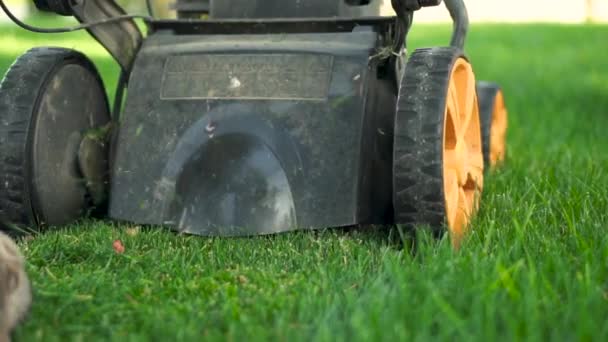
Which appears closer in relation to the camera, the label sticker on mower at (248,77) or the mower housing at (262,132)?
the mower housing at (262,132)

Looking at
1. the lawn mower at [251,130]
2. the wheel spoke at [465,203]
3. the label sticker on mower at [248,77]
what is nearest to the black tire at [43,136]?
the lawn mower at [251,130]

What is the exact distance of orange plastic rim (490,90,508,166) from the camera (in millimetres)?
3895

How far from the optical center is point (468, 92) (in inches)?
108

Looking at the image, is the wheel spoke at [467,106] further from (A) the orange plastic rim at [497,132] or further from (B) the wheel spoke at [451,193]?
(A) the orange plastic rim at [497,132]

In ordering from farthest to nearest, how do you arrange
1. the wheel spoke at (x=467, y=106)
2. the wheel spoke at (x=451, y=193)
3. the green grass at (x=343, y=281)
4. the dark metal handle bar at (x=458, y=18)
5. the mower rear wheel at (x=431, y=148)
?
1. the dark metal handle bar at (x=458, y=18)
2. the wheel spoke at (x=467, y=106)
3. the wheel spoke at (x=451, y=193)
4. the mower rear wheel at (x=431, y=148)
5. the green grass at (x=343, y=281)

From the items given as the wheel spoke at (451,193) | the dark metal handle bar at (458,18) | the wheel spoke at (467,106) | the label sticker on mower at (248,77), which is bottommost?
the wheel spoke at (451,193)

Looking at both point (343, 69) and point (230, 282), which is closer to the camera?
point (230, 282)

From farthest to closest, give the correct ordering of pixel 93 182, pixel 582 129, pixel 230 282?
pixel 582 129, pixel 93 182, pixel 230 282

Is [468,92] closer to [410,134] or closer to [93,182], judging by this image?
[410,134]

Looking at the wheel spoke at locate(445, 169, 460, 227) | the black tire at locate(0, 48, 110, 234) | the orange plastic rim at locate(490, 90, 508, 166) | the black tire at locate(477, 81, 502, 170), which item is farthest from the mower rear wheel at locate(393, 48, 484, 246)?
the orange plastic rim at locate(490, 90, 508, 166)

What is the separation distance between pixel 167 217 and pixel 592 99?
15.4 feet

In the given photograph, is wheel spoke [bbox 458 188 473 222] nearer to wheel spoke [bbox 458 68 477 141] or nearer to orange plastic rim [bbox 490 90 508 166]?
wheel spoke [bbox 458 68 477 141]

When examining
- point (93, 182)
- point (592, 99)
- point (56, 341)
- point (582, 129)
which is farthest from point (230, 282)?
point (592, 99)

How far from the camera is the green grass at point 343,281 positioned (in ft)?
5.88
